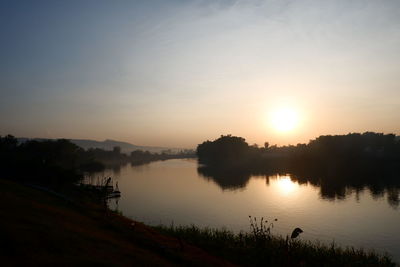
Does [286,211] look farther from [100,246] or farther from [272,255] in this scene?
[100,246]

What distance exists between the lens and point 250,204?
173 ft

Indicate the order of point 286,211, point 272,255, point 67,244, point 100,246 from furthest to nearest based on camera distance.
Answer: point 286,211 < point 272,255 < point 100,246 < point 67,244

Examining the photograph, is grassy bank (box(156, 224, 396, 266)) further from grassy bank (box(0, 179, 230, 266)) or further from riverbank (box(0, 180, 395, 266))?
grassy bank (box(0, 179, 230, 266))

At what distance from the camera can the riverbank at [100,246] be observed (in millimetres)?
10961

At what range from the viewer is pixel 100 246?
13.3 m

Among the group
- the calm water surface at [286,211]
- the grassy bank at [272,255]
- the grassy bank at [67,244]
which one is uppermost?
Answer: the grassy bank at [67,244]

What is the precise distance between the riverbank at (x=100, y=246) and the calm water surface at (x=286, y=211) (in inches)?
529

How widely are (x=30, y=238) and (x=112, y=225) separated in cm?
746

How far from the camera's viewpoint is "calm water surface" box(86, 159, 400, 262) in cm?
3376

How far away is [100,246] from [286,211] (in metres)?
38.2

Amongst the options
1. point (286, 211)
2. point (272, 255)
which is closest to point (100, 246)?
point (272, 255)

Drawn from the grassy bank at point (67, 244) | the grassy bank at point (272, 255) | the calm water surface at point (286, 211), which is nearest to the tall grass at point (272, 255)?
the grassy bank at point (272, 255)

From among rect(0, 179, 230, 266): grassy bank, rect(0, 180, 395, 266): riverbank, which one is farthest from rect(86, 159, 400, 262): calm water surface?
rect(0, 179, 230, 266): grassy bank

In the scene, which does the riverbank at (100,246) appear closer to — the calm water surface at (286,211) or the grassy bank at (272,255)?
the grassy bank at (272,255)
